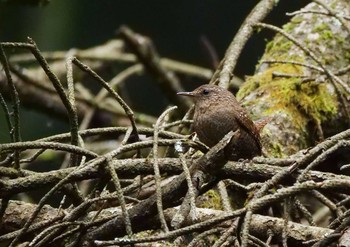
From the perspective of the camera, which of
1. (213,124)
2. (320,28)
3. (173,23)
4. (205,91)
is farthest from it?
(173,23)

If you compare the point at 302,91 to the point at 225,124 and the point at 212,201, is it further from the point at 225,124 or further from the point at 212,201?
the point at 212,201

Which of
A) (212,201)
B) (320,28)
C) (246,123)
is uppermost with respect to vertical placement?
(320,28)

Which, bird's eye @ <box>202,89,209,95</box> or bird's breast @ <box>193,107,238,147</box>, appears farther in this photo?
bird's eye @ <box>202,89,209,95</box>

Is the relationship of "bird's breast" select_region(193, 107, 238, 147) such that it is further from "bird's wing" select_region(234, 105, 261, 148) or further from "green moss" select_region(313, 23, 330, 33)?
"green moss" select_region(313, 23, 330, 33)

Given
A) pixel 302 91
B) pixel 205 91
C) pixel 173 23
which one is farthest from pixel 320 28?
pixel 173 23

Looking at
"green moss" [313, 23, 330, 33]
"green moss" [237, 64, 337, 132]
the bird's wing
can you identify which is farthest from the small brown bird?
"green moss" [313, 23, 330, 33]

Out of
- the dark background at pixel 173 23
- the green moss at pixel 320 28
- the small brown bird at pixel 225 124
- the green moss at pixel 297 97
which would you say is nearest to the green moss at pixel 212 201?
the small brown bird at pixel 225 124

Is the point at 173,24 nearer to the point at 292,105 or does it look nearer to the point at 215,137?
the point at 292,105

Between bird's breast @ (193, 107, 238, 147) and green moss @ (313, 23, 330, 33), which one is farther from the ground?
green moss @ (313, 23, 330, 33)

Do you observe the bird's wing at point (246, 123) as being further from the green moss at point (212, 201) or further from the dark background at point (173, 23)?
the dark background at point (173, 23)
